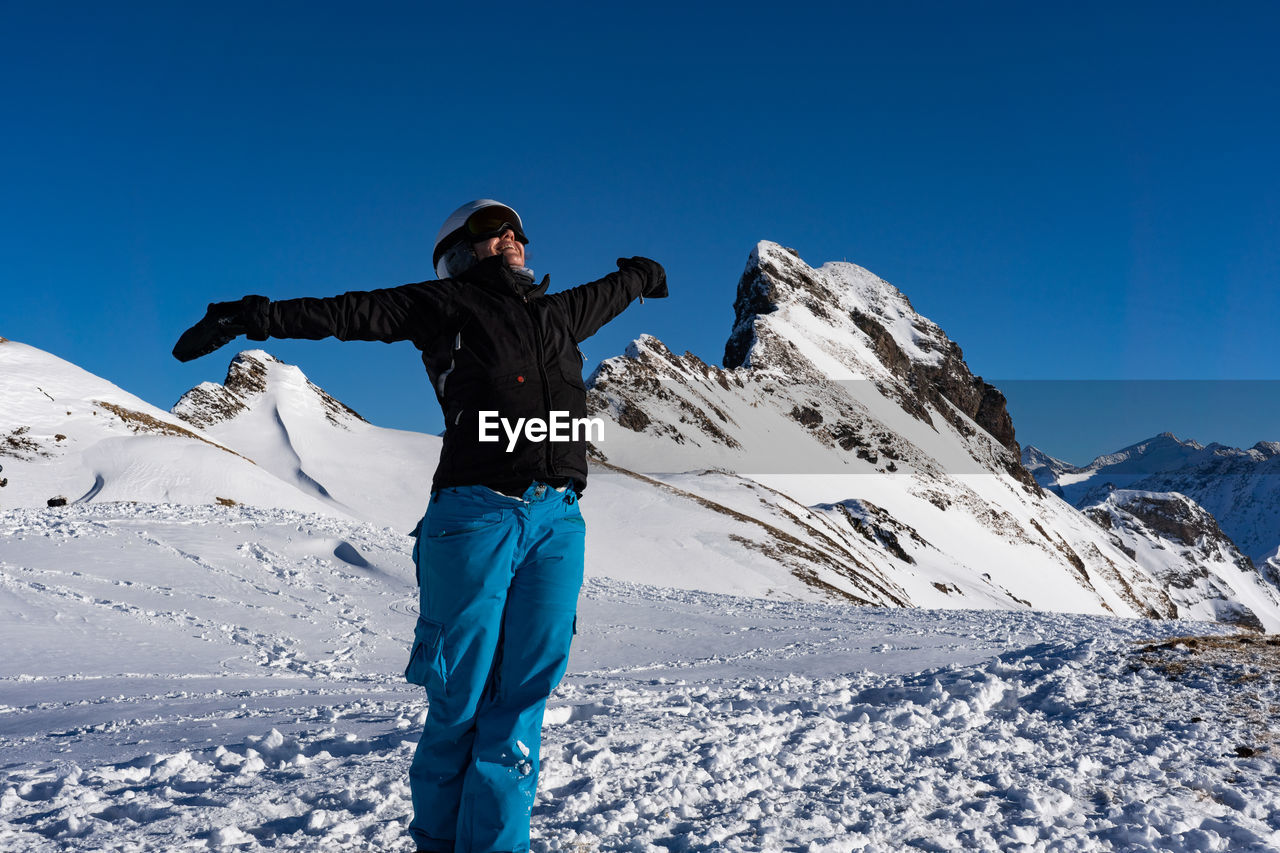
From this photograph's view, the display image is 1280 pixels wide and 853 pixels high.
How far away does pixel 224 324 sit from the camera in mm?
2756

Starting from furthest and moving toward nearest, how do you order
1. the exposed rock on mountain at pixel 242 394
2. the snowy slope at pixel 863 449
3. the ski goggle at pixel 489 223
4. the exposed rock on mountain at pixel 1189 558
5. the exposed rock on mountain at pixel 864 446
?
the exposed rock on mountain at pixel 1189 558 < the exposed rock on mountain at pixel 864 446 < the snowy slope at pixel 863 449 < the exposed rock on mountain at pixel 242 394 < the ski goggle at pixel 489 223

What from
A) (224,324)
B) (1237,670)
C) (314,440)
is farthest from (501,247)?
(314,440)

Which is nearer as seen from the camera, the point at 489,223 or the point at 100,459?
the point at 489,223

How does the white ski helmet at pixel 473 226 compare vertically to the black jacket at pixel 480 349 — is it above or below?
above

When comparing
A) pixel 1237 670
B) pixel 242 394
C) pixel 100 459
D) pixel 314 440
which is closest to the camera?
pixel 1237 670

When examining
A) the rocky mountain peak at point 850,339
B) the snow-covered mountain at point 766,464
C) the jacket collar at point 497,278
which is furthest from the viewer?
the rocky mountain peak at point 850,339

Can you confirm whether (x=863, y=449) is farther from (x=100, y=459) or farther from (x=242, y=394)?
(x=100, y=459)

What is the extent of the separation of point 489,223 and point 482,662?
1.70 metres

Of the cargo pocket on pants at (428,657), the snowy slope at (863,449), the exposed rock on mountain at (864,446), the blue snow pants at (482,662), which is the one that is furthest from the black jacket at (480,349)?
the exposed rock on mountain at (864,446)

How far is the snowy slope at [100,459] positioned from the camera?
84.3 ft

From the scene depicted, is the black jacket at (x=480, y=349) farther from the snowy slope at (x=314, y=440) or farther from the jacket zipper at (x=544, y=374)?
the snowy slope at (x=314, y=440)

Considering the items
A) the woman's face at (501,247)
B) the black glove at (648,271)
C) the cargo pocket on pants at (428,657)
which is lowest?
the cargo pocket on pants at (428,657)

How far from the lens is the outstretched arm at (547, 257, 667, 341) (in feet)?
11.2

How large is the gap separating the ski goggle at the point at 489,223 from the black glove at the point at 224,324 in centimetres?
87
